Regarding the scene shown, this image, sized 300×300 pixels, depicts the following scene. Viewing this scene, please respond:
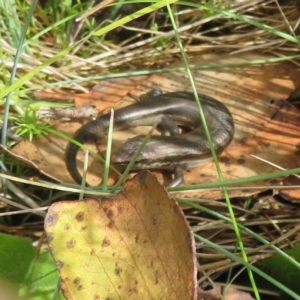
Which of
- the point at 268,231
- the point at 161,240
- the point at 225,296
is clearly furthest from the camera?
the point at 268,231

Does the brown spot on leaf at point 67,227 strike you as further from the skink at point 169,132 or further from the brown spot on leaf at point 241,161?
the brown spot on leaf at point 241,161

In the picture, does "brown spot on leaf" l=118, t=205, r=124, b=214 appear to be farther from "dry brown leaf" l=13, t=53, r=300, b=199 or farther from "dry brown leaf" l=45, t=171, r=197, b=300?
"dry brown leaf" l=13, t=53, r=300, b=199

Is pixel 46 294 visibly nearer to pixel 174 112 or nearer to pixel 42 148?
Answer: pixel 42 148

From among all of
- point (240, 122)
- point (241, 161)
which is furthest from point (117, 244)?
point (240, 122)

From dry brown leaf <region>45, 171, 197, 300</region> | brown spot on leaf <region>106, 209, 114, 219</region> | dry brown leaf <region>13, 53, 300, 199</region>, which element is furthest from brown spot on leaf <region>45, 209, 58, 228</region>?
dry brown leaf <region>13, 53, 300, 199</region>

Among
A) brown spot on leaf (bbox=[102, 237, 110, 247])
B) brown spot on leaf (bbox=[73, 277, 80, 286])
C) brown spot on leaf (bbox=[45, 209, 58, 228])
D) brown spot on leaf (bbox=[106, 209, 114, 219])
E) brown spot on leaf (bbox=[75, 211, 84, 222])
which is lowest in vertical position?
brown spot on leaf (bbox=[73, 277, 80, 286])

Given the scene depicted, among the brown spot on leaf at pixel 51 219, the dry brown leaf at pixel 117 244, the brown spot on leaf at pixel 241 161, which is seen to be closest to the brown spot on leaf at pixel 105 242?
the dry brown leaf at pixel 117 244

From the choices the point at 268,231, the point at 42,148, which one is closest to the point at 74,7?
the point at 42,148
